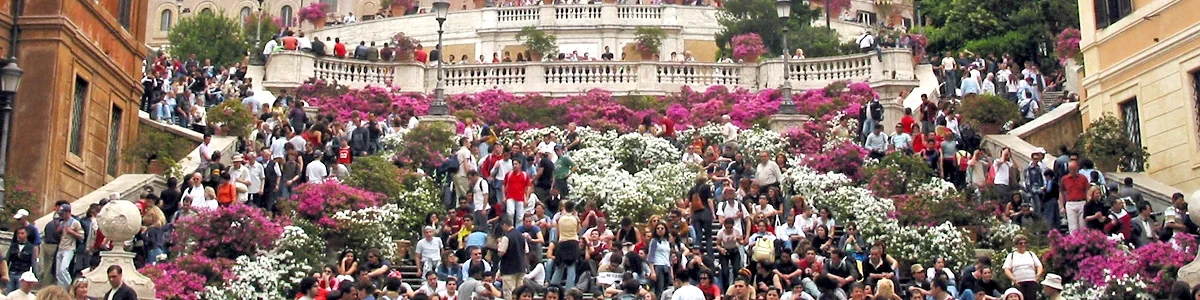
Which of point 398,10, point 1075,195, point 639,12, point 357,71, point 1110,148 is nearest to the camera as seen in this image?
point 1075,195

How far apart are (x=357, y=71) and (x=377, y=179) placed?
14.8m

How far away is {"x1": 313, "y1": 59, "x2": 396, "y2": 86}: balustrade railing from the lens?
39.1 m

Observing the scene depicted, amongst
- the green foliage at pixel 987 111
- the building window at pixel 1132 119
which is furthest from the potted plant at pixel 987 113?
the building window at pixel 1132 119

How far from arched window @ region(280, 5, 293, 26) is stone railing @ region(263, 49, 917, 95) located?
4270 centimetres

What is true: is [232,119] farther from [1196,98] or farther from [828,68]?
[1196,98]

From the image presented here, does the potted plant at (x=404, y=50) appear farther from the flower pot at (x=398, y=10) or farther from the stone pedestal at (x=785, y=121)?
the flower pot at (x=398, y=10)

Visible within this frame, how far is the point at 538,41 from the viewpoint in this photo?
176 ft

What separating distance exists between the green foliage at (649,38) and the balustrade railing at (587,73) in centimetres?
1453

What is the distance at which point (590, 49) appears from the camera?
187ft

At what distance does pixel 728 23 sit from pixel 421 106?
17.6 metres

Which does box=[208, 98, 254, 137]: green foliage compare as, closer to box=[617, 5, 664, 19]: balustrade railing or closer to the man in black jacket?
the man in black jacket

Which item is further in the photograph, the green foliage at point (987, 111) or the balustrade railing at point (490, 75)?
the balustrade railing at point (490, 75)

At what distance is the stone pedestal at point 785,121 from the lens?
105ft

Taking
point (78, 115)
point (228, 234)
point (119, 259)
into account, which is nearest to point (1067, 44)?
point (78, 115)
